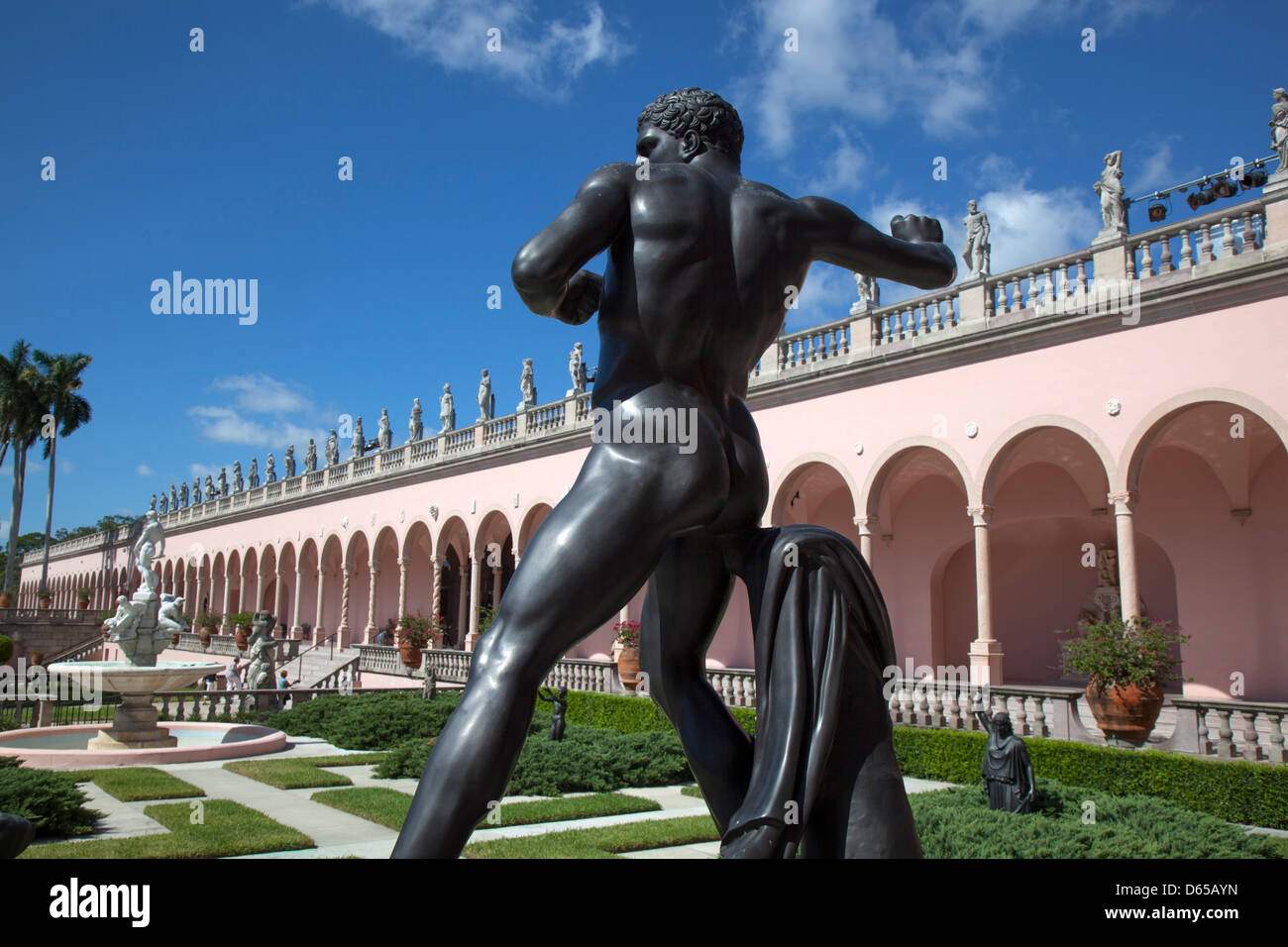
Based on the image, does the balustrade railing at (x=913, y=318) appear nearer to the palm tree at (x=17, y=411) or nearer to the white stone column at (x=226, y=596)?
the white stone column at (x=226, y=596)

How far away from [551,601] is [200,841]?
671 cm

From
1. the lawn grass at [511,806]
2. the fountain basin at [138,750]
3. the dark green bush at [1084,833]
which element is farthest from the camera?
the fountain basin at [138,750]

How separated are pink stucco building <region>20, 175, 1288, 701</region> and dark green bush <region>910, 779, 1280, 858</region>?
261 inches

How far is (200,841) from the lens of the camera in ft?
24.4

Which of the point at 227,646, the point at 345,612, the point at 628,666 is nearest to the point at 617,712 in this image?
the point at 628,666

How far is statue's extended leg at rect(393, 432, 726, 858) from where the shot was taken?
2.10 meters

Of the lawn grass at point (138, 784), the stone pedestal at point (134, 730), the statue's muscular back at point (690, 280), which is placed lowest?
the lawn grass at point (138, 784)

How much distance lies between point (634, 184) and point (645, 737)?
11.8 meters

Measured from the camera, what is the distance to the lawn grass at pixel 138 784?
1017 cm

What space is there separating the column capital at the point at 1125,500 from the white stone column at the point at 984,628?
2.27 meters

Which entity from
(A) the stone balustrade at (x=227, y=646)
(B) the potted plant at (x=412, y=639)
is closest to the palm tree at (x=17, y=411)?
(A) the stone balustrade at (x=227, y=646)

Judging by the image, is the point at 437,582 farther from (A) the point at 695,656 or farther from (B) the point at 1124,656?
(A) the point at 695,656

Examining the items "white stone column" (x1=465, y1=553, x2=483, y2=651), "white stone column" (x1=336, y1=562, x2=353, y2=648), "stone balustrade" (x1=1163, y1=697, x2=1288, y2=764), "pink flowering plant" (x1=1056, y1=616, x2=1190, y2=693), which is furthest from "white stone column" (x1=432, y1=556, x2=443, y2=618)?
"stone balustrade" (x1=1163, y1=697, x2=1288, y2=764)
